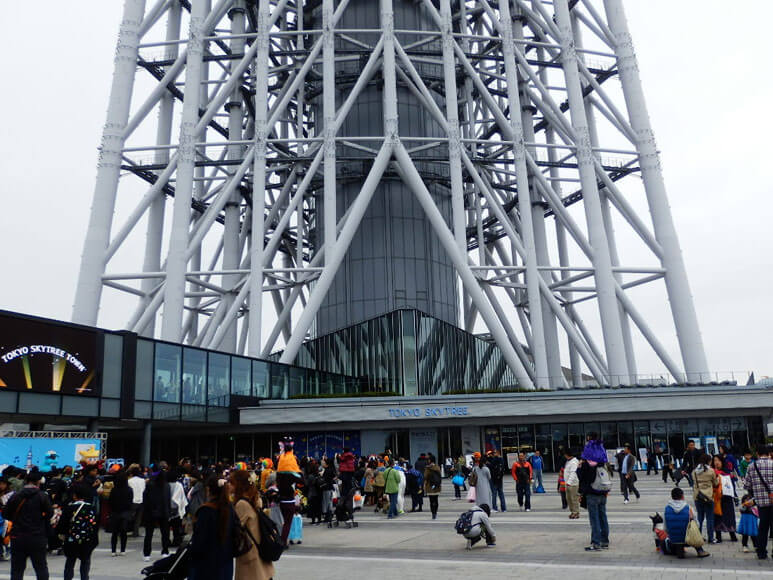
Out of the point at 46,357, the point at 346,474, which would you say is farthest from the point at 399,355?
the point at 346,474

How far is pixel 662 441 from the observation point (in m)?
37.5

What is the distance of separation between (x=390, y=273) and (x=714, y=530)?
3978cm

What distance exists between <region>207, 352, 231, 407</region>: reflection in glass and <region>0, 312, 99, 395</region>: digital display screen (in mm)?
7570

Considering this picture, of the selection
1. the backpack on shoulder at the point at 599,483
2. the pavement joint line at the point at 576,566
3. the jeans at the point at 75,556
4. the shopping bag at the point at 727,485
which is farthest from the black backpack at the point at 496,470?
the jeans at the point at 75,556

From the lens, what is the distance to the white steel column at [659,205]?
145ft

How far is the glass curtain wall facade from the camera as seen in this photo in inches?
1812

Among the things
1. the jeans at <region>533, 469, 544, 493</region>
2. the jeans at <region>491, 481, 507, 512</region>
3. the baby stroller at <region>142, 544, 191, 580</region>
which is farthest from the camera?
the jeans at <region>533, 469, 544, 493</region>

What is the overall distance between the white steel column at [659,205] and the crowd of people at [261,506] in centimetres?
2071

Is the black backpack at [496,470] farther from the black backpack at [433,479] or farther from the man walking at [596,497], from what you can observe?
the man walking at [596,497]

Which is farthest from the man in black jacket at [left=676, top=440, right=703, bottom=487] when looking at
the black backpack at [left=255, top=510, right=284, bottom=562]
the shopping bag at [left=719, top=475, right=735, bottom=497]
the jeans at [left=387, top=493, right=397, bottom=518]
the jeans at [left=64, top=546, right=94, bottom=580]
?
the jeans at [left=64, top=546, right=94, bottom=580]

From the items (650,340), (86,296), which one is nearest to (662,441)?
(650,340)

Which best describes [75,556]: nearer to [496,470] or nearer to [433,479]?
[433,479]

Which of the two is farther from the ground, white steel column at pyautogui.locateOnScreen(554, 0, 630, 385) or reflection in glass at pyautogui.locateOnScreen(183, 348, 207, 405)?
white steel column at pyautogui.locateOnScreen(554, 0, 630, 385)

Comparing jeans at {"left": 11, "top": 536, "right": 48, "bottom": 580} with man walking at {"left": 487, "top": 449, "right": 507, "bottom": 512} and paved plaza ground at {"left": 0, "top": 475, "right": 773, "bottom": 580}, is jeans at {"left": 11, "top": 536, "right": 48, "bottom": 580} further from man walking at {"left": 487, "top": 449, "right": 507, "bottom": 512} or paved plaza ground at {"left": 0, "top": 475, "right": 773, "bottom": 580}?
man walking at {"left": 487, "top": 449, "right": 507, "bottom": 512}
